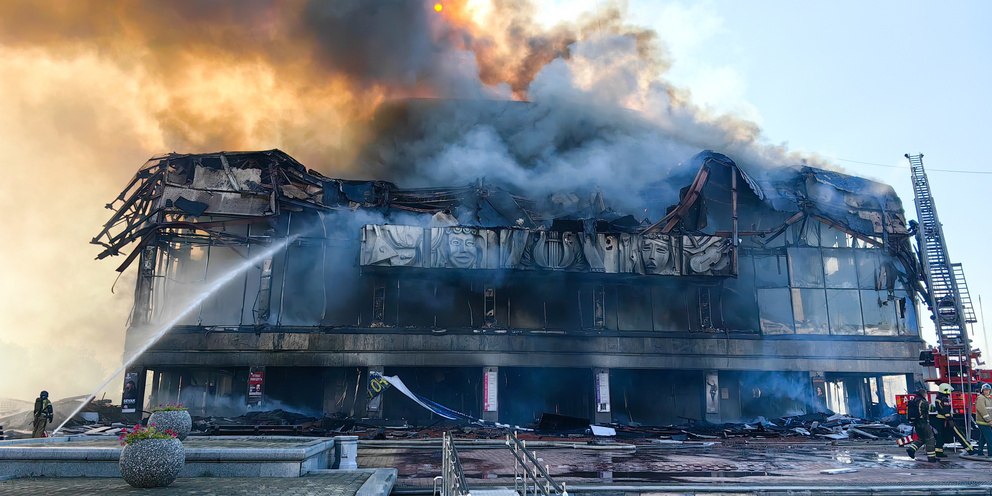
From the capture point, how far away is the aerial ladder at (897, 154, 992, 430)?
20750 mm

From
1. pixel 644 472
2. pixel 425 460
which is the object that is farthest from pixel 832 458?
pixel 425 460

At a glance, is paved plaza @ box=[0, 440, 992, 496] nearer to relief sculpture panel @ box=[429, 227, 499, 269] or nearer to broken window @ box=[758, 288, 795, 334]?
relief sculpture panel @ box=[429, 227, 499, 269]

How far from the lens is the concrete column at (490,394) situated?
3319 centimetres

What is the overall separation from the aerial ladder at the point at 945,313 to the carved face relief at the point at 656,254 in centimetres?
1211

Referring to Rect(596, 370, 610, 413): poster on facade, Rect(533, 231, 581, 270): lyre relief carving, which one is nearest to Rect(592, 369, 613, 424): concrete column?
Rect(596, 370, 610, 413): poster on facade

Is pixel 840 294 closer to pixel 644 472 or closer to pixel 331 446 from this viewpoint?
pixel 644 472

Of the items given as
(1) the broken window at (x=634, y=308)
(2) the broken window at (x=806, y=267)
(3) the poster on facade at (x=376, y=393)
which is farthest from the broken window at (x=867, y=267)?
(3) the poster on facade at (x=376, y=393)

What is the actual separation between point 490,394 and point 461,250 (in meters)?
7.75

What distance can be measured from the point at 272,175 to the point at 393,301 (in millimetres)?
9456

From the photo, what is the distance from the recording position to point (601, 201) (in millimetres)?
39438

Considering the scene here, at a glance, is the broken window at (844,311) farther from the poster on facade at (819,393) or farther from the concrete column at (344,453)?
the concrete column at (344,453)

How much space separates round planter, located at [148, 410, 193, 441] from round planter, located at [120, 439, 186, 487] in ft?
14.3

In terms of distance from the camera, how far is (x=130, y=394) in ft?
103

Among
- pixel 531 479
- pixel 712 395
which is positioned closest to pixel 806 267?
pixel 712 395
